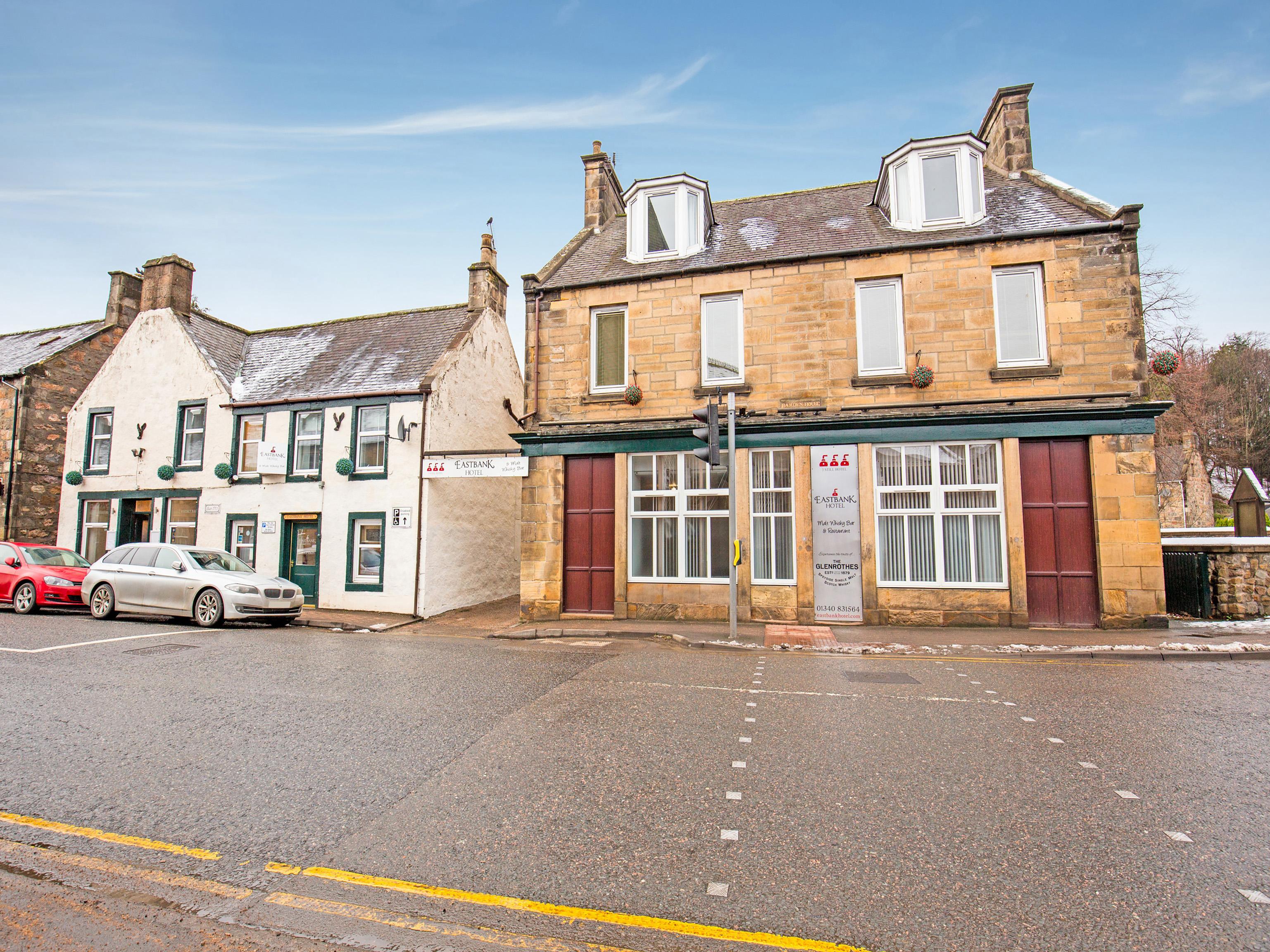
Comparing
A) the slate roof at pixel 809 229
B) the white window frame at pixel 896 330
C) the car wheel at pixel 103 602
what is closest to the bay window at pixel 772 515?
the white window frame at pixel 896 330

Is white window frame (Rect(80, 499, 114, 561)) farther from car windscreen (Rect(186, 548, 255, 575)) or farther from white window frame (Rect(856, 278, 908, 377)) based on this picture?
white window frame (Rect(856, 278, 908, 377))

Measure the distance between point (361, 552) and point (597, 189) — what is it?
11.5m

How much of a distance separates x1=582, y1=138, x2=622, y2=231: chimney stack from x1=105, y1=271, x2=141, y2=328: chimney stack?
1569 centimetres

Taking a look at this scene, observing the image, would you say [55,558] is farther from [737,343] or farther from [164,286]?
[737,343]

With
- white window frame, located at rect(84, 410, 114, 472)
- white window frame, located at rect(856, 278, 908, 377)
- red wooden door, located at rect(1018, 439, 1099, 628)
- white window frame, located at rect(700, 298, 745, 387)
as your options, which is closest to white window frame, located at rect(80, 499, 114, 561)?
white window frame, located at rect(84, 410, 114, 472)

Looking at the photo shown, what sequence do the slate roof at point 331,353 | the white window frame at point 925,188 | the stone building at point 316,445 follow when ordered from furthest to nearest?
the slate roof at point 331,353 → the stone building at point 316,445 → the white window frame at point 925,188

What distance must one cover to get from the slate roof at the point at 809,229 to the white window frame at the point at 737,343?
2.24ft

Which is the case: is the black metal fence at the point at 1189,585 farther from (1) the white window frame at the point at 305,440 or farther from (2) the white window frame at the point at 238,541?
(2) the white window frame at the point at 238,541

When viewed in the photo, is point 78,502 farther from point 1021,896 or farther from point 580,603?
point 1021,896

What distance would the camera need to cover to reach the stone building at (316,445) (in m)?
16.9

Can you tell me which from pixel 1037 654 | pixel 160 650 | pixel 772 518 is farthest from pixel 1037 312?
pixel 160 650

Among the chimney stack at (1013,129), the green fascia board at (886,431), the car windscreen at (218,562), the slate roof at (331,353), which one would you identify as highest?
the chimney stack at (1013,129)

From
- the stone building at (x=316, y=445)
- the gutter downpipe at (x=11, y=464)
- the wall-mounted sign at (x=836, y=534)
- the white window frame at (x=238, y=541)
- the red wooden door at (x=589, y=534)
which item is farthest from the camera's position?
the gutter downpipe at (x=11, y=464)

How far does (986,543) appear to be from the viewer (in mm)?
12898
